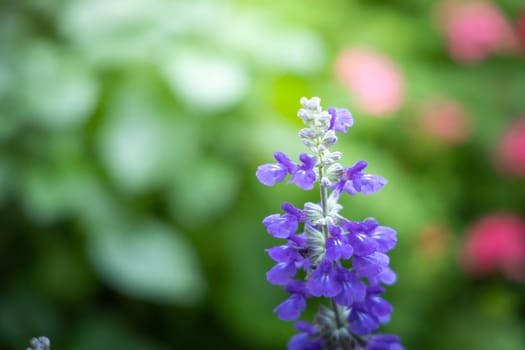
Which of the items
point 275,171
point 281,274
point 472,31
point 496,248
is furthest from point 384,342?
point 472,31

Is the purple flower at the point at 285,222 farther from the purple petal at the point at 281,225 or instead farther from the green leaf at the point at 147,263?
the green leaf at the point at 147,263

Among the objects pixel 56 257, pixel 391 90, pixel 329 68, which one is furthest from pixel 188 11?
pixel 56 257

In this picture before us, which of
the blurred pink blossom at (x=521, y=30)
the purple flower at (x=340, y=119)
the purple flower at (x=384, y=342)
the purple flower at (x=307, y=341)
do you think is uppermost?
the blurred pink blossom at (x=521, y=30)

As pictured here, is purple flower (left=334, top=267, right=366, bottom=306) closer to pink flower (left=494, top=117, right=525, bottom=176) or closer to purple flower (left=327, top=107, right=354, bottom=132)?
purple flower (left=327, top=107, right=354, bottom=132)

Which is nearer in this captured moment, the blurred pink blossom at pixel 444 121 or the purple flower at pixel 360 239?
the purple flower at pixel 360 239

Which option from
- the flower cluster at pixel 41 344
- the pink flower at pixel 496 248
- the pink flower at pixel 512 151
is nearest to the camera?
the flower cluster at pixel 41 344

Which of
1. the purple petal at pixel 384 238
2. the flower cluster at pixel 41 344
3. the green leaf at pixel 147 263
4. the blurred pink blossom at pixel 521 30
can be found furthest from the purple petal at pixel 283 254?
the blurred pink blossom at pixel 521 30

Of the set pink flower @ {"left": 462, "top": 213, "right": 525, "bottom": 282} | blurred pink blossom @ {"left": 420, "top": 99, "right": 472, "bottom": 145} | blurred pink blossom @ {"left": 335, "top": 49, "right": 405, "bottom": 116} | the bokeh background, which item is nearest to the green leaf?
the bokeh background
